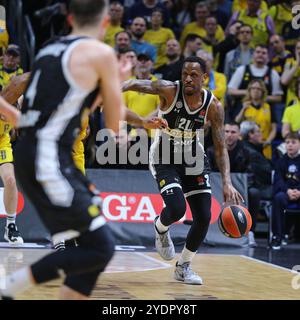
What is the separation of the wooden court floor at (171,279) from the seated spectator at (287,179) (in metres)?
1.59

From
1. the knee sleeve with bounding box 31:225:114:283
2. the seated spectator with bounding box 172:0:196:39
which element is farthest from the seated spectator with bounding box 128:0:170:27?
the knee sleeve with bounding box 31:225:114:283

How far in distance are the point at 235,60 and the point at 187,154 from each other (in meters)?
6.51

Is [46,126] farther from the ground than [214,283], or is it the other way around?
[46,126]

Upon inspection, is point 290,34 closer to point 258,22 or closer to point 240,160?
point 258,22

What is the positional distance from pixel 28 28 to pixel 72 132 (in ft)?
32.0

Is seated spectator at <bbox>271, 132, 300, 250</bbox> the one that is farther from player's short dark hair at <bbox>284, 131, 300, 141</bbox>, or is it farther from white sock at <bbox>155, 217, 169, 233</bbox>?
white sock at <bbox>155, 217, 169, 233</bbox>

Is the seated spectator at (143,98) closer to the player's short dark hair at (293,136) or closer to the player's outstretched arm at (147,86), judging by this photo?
the player's short dark hair at (293,136)

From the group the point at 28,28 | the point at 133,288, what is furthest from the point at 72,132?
the point at 28,28

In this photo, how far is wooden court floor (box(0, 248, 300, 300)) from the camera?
6.80 metres

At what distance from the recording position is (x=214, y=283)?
7.73 meters

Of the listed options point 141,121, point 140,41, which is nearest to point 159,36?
point 140,41

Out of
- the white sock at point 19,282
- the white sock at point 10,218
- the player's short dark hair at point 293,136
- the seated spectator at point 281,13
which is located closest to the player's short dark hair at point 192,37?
the seated spectator at point 281,13

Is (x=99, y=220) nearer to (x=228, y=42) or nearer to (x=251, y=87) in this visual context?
(x=251, y=87)

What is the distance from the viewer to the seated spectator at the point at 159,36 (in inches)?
549
